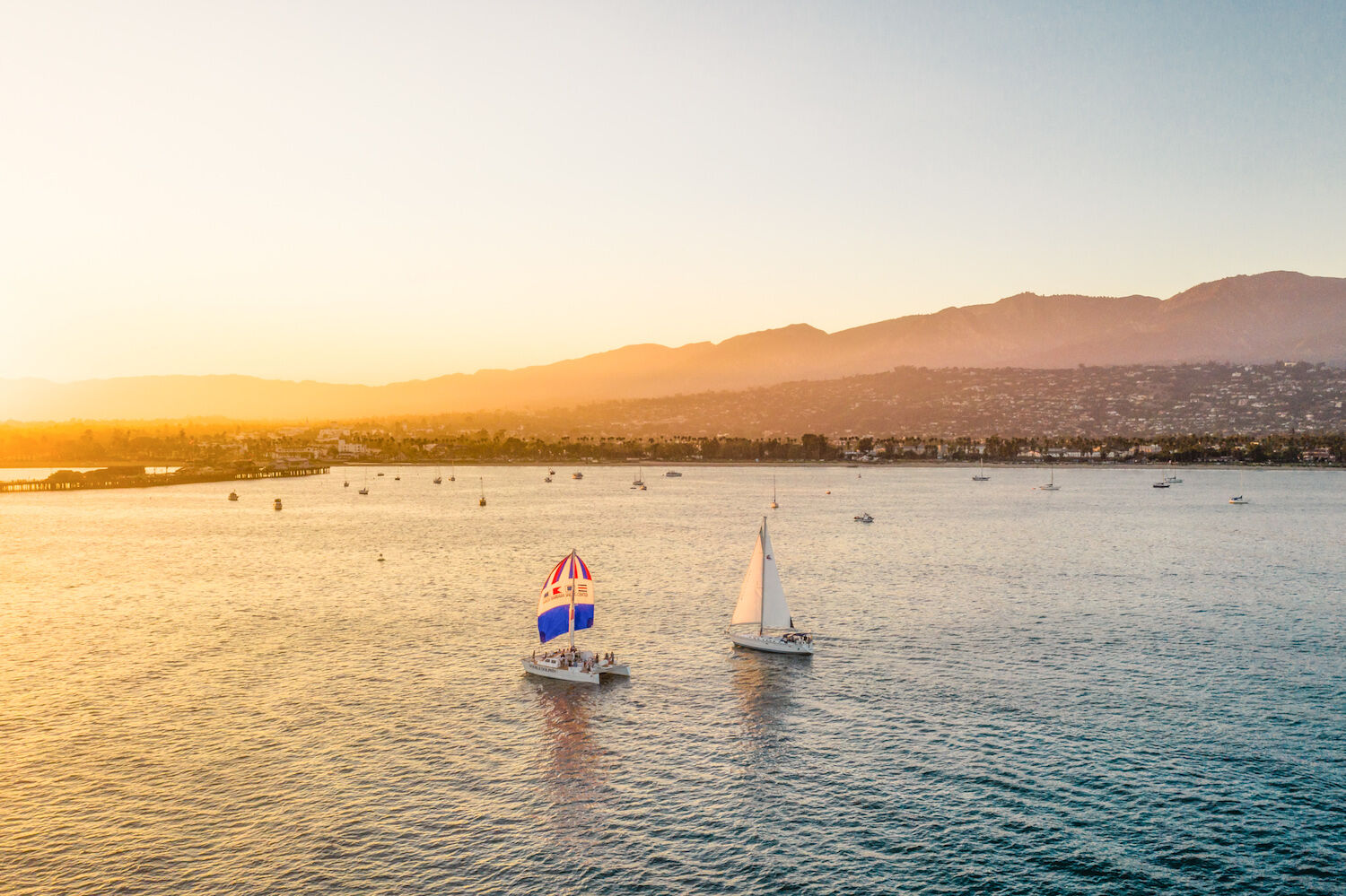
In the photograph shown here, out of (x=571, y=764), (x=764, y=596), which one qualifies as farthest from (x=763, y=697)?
(x=571, y=764)

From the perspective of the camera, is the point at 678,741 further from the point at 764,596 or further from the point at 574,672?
the point at 764,596

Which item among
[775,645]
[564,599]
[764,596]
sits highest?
[564,599]

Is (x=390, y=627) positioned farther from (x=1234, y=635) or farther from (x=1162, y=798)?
(x=1234, y=635)

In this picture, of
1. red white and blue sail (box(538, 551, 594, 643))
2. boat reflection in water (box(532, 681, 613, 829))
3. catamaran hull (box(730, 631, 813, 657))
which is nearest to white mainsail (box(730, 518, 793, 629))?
catamaran hull (box(730, 631, 813, 657))

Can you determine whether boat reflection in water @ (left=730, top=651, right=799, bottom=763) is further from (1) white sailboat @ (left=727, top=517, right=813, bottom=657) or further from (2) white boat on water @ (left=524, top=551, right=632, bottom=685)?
(2) white boat on water @ (left=524, top=551, right=632, bottom=685)

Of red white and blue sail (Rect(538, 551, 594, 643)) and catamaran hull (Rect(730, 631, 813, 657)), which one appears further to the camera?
catamaran hull (Rect(730, 631, 813, 657))

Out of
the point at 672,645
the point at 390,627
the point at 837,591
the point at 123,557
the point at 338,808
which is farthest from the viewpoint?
the point at 123,557

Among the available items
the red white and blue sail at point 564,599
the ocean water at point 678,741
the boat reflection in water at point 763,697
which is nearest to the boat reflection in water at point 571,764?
the ocean water at point 678,741

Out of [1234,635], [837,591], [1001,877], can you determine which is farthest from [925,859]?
[837,591]
